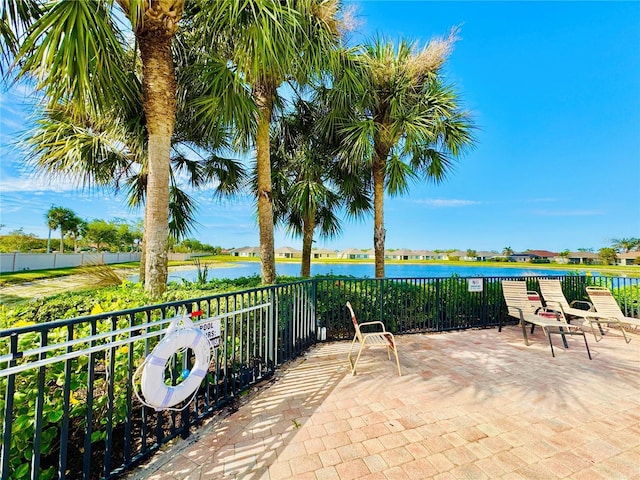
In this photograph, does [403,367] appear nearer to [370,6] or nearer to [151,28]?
[151,28]

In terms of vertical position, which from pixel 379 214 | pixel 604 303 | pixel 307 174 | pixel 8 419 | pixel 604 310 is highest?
pixel 307 174

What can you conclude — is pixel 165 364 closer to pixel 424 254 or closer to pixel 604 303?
pixel 604 303

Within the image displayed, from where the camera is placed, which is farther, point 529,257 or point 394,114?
point 529,257

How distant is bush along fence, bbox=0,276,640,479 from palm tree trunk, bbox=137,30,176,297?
1.05m

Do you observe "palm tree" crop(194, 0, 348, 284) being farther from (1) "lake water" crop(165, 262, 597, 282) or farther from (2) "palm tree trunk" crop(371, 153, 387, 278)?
(1) "lake water" crop(165, 262, 597, 282)

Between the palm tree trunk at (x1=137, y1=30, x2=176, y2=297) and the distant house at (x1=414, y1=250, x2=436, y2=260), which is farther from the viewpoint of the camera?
the distant house at (x1=414, y1=250, x2=436, y2=260)

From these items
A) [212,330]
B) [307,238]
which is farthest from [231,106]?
[307,238]

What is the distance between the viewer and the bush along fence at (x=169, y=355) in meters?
1.37

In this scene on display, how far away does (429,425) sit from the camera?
2.20m

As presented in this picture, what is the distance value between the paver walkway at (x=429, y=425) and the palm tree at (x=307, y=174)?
3.69 m

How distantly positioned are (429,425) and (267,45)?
4.51m

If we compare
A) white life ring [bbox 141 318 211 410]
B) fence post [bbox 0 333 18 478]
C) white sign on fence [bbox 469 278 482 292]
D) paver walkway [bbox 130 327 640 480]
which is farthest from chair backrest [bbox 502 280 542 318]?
fence post [bbox 0 333 18 478]

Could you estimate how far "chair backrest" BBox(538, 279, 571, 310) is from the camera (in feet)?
17.9

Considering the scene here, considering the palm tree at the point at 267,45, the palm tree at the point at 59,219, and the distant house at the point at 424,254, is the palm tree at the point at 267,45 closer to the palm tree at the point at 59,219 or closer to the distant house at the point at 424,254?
the distant house at the point at 424,254
